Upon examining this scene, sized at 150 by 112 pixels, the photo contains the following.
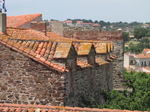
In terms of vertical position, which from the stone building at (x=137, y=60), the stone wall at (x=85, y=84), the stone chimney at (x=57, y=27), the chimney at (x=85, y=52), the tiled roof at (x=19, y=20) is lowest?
the stone building at (x=137, y=60)

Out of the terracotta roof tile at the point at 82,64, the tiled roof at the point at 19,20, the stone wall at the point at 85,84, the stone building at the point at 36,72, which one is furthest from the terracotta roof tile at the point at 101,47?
the tiled roof at the point at 19,20

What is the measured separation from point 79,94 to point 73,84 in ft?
3.30

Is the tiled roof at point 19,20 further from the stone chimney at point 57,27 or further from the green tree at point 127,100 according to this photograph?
the green tree at point 127,100

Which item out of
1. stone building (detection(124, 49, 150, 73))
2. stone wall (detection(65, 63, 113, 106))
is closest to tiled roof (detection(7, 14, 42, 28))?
stone wall (detection(65, 63, 113, 106))

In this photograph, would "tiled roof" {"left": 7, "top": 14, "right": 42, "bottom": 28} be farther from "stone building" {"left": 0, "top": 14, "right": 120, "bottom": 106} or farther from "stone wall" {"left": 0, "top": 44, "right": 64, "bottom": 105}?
"stone wall" {"left": 0, "top": 44, "right": 64, "bottom": 105}

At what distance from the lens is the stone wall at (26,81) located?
43.6 feet

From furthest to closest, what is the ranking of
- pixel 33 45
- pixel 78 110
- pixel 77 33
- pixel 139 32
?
pixel 139 32 < pixel 77 33 < pixel 33 45 < pixel 78 110

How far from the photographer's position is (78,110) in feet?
36.0

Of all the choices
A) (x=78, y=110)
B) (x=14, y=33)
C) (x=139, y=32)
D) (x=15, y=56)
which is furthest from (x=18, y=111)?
(x=139, y=32)

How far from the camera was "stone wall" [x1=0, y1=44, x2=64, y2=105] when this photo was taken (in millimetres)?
13297

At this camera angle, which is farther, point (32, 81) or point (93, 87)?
point (93, 87)

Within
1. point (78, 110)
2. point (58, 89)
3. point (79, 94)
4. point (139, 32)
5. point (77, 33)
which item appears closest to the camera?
point (78, 110)

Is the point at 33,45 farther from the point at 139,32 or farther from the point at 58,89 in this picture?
the point at 139,32

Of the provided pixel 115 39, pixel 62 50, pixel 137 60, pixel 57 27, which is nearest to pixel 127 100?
pixel 62 50
